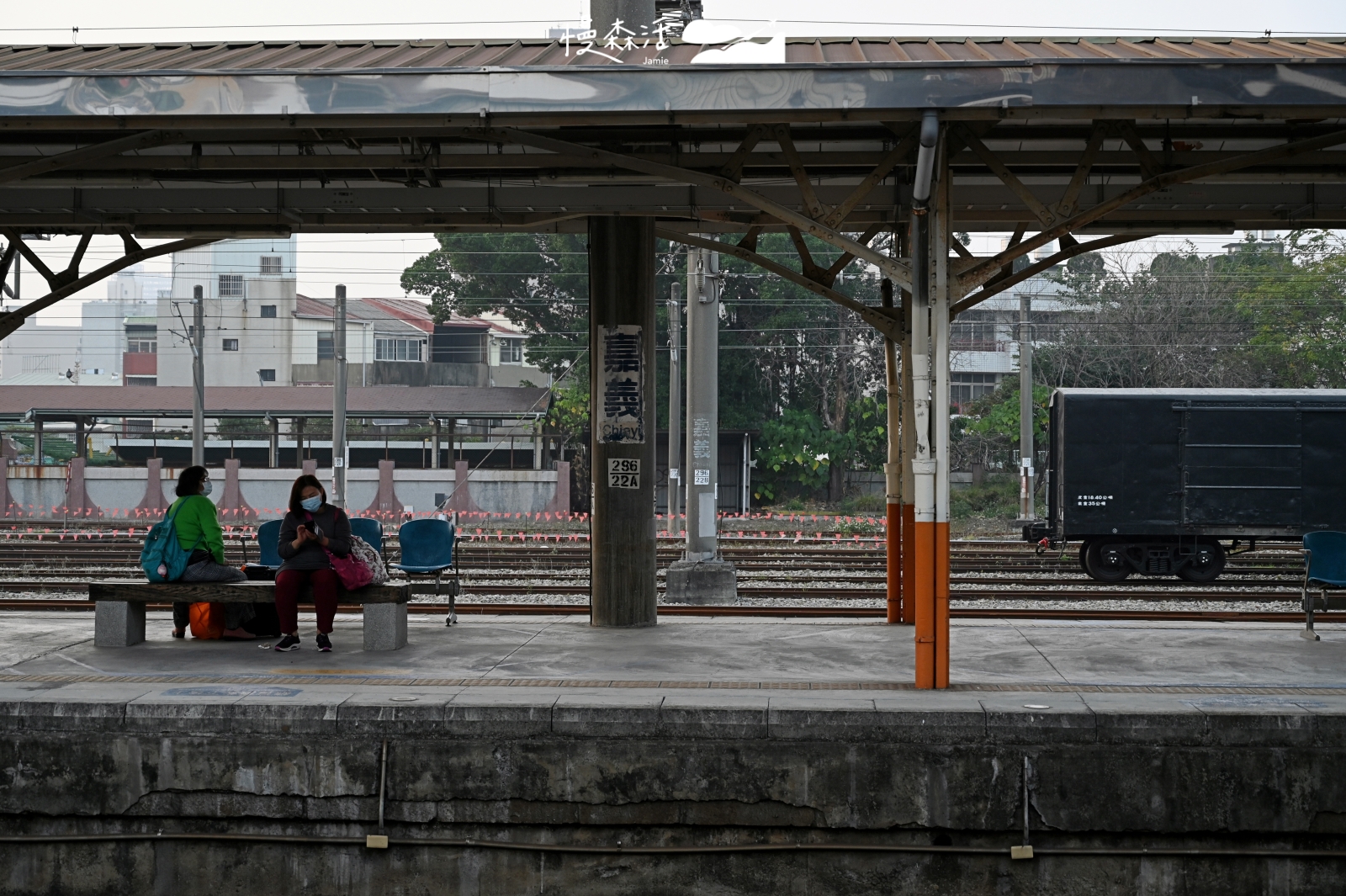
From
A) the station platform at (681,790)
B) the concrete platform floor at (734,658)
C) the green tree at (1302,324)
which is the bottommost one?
the station platform at (681,790)

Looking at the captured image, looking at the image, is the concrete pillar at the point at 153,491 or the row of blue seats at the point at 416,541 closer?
the row of blue seats at the point at 416,541

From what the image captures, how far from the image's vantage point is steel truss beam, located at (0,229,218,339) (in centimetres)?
1123

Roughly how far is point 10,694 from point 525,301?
Result: 35.8 meters

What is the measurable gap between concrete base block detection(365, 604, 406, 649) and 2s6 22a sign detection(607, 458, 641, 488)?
244 cm

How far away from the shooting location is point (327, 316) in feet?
199

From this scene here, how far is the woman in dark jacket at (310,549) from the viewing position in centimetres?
938

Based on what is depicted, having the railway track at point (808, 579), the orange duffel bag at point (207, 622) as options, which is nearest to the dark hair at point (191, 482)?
the orange duffel bag at point (207, 622)

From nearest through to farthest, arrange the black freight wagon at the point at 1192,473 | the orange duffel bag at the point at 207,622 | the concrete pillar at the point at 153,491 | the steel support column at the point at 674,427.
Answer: the orange duffel bag at the point at 207,622
the black freight wagon at the point at 1192,473
the steel support column at the point at 674,427
the concrete pillar at the point at 153,491

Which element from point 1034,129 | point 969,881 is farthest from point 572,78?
point 969,881

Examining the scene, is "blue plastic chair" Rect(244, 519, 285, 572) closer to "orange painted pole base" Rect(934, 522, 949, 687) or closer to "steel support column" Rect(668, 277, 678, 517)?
"orange painted pole base" Rect(934, 522, 949, 687)

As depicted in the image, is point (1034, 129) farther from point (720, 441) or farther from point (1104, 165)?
point (720, 441)

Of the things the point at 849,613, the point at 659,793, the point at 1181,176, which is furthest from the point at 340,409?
the point at 659,793

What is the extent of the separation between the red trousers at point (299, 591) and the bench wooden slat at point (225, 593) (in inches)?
4.0

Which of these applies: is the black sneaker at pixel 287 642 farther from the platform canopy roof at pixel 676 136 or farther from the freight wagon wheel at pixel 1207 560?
the freight wagon wheel at pixel 1207 560
